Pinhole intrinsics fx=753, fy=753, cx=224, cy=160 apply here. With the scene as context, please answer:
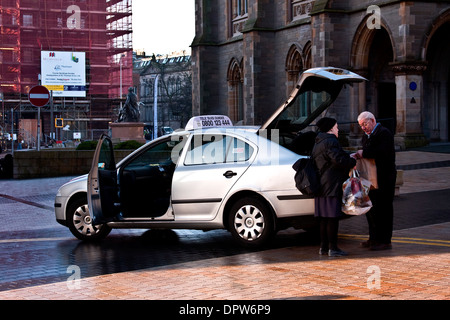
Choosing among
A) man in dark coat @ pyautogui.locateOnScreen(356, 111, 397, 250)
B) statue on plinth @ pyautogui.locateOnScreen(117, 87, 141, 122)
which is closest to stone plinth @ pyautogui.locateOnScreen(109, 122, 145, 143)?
statue on plinth @ pyautogui.locateOnScreen(117, 87, 141, 122)

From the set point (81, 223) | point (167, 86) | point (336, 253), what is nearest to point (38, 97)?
point (81, 223)

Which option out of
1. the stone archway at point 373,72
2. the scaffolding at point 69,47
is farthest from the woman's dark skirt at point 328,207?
the scaffolding at point 69,47

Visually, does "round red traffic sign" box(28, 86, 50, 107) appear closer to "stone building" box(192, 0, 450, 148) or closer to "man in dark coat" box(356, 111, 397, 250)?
"stone building" box(192, 0, 450, 148)

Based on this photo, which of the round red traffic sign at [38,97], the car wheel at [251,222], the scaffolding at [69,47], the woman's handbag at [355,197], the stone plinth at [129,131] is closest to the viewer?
the woman's handbag at [355,197]

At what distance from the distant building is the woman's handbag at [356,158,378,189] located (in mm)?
78011

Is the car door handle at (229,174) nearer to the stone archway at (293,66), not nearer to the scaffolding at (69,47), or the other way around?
the stone archway at (293,66)

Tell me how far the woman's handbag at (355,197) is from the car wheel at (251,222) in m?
1.07

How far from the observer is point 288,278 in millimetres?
7383

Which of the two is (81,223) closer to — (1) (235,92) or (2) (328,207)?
(2) (328,207)

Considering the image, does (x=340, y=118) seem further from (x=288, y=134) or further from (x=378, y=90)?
(x=288, y=134)

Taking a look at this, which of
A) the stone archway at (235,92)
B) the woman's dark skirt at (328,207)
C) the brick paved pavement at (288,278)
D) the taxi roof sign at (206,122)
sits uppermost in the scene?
the stone archway at (235,92)

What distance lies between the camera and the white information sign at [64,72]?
70188 mm

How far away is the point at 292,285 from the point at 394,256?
1.98m

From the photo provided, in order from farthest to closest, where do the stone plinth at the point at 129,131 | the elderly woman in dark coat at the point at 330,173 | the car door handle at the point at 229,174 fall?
the stone plinth at the point at 129,131 → the car door handle at the point at 229,174 → the elderly woman in dark coat at the point at 330,173
